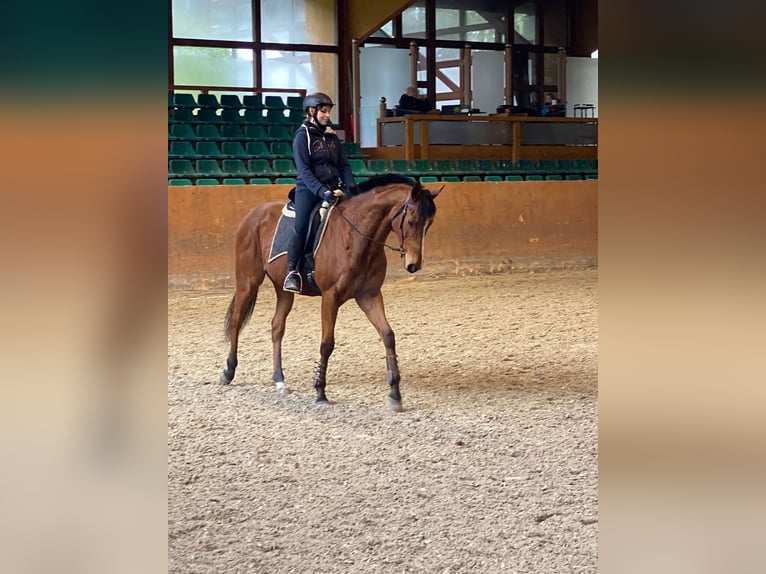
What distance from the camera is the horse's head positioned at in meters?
5.88

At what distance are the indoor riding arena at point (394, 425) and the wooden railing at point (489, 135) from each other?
4.89m

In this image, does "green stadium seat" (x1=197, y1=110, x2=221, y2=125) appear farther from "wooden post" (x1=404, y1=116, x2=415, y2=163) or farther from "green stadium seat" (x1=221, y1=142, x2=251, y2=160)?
"wooden post" (x1=404, y1=116, x2=415, y2=163)

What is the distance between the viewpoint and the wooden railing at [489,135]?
16906 mm

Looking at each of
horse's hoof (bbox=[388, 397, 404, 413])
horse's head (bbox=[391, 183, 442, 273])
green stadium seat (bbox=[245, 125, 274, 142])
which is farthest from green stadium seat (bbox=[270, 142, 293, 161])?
horse's hoof (bbox=[388, 397, 404, 413])

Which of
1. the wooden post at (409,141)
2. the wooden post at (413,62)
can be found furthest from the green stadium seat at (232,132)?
the wooden post at (413,62)

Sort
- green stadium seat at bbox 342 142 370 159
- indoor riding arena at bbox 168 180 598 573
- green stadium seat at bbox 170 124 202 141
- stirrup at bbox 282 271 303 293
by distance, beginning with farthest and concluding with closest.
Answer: green stadium seat at bbox 342 142 370 159
green stadium seat at bbox 170 124 202 141
stirrup at bbox 282 271 303 293
indoor riding arena at bbox 168 180 598 573

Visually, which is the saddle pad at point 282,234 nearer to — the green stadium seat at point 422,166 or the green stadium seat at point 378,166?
the green stadium seat at point 422,166

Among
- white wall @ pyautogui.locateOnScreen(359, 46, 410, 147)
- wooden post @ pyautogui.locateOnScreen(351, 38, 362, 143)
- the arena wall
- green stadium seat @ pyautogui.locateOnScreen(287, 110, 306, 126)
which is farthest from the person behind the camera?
white wall @ pyautogui.locateOnScreen(359, 46, 410, 147)

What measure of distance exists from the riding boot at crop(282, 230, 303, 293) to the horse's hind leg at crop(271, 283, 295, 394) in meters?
0.34

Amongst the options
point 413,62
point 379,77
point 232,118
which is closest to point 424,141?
point 413,62

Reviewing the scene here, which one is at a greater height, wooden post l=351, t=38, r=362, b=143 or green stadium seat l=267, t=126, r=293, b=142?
wooden post l=351, t=38, r=362, b=143

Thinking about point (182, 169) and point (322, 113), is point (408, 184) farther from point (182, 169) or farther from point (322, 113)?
point (182, 169)
